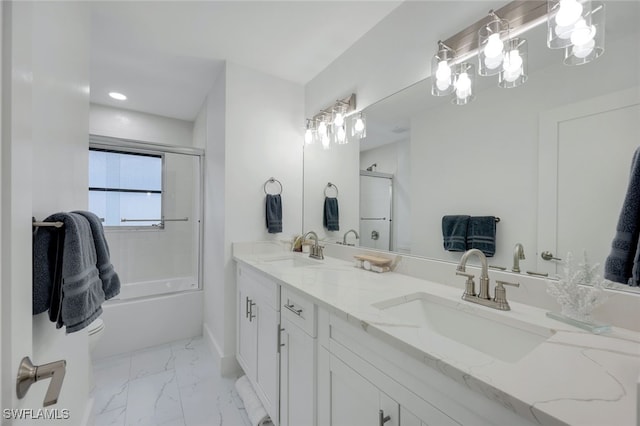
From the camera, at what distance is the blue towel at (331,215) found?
2180 mm

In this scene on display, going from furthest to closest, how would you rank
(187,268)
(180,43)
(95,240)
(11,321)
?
(187,268)
(180,43)
(95,240)
(11,321)

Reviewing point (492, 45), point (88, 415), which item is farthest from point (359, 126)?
point (88, 415)

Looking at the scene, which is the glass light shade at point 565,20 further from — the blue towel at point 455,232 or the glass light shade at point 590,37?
the blue towel at point 455,232

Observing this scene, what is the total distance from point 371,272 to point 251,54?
1.85 metres

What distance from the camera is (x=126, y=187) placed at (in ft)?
10.4

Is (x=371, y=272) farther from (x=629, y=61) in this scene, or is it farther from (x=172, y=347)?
(x=172, y=347)

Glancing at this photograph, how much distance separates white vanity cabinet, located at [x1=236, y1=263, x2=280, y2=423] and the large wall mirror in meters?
0.80

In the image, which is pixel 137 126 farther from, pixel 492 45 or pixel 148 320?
pixel 492 45

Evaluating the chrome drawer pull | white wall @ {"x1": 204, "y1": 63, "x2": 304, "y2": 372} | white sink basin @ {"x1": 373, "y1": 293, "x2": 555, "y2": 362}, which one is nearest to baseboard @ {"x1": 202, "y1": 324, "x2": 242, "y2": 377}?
white wall @ {"x1": 204, "y1": 63, "x2": 304, "y2": 372}

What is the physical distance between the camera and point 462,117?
4.13 feet

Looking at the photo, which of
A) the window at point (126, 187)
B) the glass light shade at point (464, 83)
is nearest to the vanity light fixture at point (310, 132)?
the glass light shade at point (464, 83)

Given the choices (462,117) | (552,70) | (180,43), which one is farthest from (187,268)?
(552,70)

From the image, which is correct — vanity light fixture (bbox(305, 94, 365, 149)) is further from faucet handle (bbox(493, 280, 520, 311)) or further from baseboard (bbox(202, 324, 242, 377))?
baseboard (bbox(202, 324, 242, 377))

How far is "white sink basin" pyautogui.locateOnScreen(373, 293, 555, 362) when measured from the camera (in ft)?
2.73
